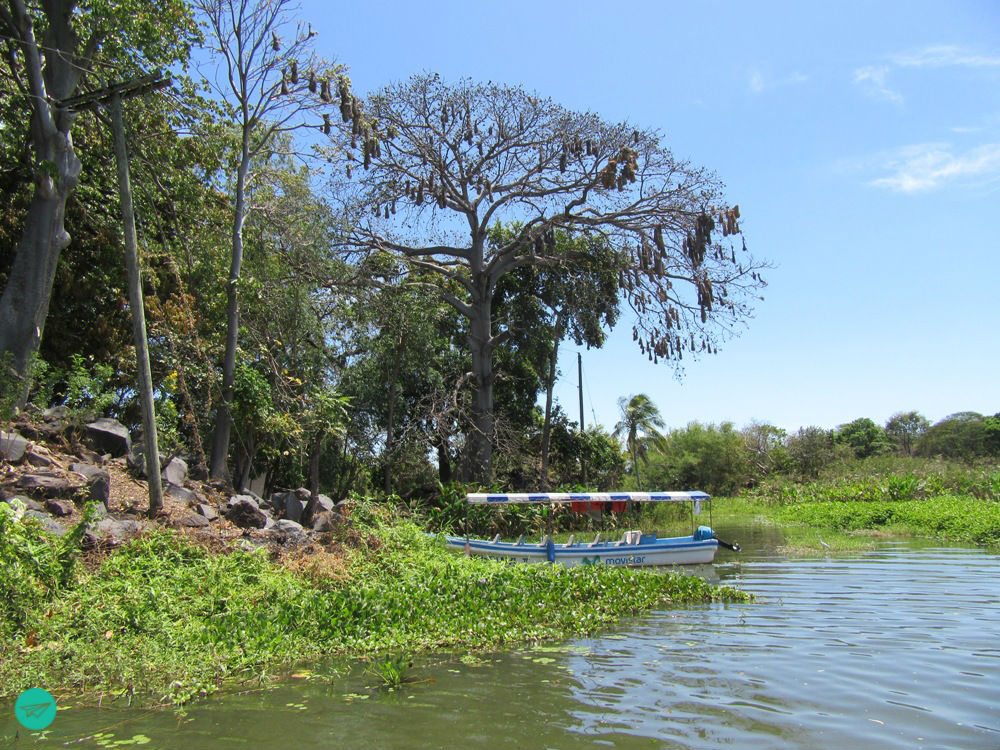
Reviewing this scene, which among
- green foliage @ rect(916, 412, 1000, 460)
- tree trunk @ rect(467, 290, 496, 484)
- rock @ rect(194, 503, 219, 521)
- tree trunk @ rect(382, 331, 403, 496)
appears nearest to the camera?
rock @ rect(194, 503, 219, 521)

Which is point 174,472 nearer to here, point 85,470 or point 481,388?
point 85,470

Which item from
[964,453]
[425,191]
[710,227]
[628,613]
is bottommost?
[628,613]

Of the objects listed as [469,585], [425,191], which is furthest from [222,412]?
[425,191]

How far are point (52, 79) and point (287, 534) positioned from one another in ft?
37.4

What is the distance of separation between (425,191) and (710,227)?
10.1 meters

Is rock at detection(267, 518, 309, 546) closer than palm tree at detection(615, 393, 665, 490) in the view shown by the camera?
Yes

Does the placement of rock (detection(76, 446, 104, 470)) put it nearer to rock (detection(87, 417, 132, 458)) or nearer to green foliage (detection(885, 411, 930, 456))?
rock (detection(87, 417, 132, 458))

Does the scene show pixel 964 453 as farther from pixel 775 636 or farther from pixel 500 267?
pixel 775 636

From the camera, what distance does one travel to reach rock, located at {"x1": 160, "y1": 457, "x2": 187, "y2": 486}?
46.6 ft

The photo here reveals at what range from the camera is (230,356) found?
674 inches

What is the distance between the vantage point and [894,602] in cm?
1175

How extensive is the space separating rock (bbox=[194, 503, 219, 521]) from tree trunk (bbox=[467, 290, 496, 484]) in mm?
13538

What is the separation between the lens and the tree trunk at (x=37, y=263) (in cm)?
1420

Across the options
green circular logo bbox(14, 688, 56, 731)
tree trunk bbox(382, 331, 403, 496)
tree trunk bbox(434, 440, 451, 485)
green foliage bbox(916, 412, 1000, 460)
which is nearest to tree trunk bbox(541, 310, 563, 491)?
tree trunk bbox(434, 440, 451, 485)
